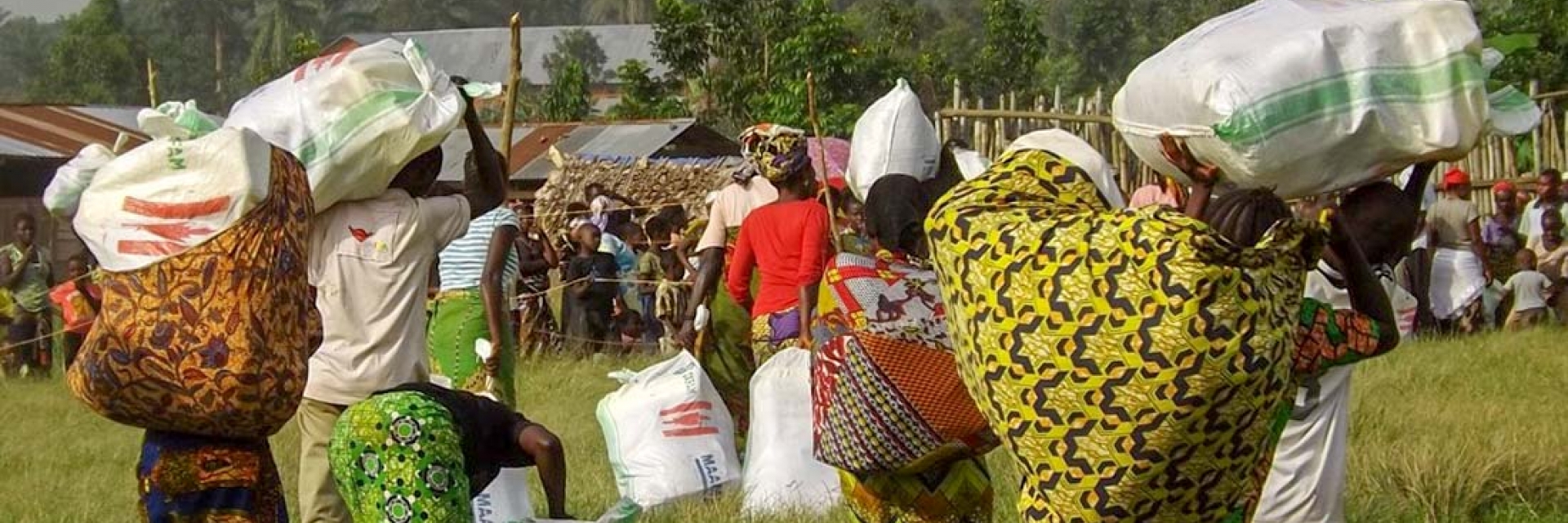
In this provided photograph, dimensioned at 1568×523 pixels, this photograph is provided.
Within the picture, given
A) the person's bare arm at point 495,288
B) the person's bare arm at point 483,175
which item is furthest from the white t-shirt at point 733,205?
the person's bare arm at point 483,175

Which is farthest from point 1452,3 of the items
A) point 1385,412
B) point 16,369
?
point 16,369

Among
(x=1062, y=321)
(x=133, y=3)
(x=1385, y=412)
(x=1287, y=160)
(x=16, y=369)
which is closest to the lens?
(x=1062, y=321)

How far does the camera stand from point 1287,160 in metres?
4.22

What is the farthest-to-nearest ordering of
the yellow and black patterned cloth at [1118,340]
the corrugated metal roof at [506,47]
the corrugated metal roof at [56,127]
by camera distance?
the corrugated metal roof at [506,47] → the corrugated metal roof at [56,127] → the yellow and black patterned cloth at [1118,340]

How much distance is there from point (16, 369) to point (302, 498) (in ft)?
34.0

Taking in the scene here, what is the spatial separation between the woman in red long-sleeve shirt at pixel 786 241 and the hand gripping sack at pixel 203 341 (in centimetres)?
297

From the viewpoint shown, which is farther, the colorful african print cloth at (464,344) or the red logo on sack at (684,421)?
the red logo on sack at (684,421)

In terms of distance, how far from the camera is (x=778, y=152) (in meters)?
7.59

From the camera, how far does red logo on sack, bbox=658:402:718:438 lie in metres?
7.65

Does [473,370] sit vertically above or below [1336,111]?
below

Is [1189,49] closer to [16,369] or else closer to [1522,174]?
[16,369]

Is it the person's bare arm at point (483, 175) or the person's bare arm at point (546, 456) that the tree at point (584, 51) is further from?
the person's bare arm at point (546, 456)

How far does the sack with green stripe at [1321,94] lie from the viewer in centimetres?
416

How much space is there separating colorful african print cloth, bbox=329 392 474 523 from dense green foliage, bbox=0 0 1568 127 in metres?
6.57
